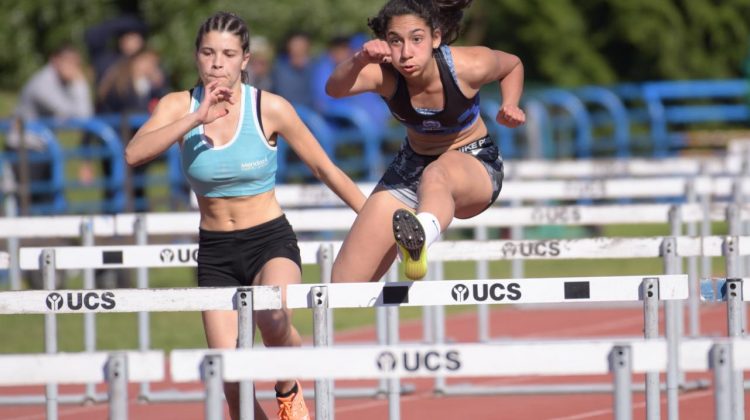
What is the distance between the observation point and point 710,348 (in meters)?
4.56

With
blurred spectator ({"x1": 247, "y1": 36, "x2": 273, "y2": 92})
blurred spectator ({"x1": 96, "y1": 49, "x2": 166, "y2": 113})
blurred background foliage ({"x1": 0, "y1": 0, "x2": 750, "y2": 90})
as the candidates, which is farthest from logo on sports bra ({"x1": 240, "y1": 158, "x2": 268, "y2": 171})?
blurred background foliage ({"x1": 0, "y1": 0, "x2": 750, "y2": 90})

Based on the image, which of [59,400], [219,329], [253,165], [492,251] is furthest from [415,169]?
[59,400]

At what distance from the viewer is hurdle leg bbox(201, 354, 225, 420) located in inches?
180

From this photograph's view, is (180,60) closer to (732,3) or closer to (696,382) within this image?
(732,3)

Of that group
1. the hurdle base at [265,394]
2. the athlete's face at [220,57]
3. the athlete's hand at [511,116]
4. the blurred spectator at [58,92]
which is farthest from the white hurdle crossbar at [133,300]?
the blurred spectator at [58,92]

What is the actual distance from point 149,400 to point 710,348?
16.8 feet

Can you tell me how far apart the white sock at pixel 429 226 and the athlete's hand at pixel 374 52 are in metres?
0.76

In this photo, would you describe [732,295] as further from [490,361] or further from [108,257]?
[108,257]

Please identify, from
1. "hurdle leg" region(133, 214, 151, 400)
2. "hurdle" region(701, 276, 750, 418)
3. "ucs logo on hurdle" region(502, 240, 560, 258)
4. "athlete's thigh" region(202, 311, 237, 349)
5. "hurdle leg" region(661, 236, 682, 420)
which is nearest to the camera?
"hurdle" region(701, 276, 750, 418)

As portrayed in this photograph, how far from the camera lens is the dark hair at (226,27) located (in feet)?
20.6

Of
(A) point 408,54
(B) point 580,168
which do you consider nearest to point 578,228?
(B) point 580,168

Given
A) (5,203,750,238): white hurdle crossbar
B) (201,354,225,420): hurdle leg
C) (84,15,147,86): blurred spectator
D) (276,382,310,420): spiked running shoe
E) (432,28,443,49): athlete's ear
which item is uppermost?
(84,15,147,86): blurred spectator

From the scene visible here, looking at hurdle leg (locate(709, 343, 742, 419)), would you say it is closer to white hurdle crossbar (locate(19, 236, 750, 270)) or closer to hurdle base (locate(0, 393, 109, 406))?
white hurdle crossbar (locate(19, 236, 750, 270))

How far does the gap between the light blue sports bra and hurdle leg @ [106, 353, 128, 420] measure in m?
1.85
